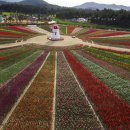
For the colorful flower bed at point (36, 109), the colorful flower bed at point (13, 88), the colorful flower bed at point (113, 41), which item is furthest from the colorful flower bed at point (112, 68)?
the colorful flower bed at point (113, 41)

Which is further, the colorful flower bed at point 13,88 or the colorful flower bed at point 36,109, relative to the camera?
the colorful flower bed at point 13,88

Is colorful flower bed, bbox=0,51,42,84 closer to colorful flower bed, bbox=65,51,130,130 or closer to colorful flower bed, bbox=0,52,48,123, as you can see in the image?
colorful flower bed, bbox=0,52,48,123

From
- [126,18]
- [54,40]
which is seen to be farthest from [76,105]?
[126,18]

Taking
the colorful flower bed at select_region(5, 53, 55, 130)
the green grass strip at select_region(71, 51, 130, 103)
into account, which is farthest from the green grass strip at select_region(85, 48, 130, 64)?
the colorful flower bed at select_region(5, 53, 55, 130)

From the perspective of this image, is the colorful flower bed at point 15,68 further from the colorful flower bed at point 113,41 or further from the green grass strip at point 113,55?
the colorful flower bed at point 113,41

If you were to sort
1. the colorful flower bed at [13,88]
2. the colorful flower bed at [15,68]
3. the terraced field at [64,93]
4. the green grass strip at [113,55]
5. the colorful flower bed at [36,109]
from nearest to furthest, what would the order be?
the colorful flower bed at [36,109] < the terraced field at [64,93] < the colorful flower bed at [13,88] < the colorful flower bed at [15,68] < the green grass strip at [113,55]

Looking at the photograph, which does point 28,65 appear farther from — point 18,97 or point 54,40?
point 54,40

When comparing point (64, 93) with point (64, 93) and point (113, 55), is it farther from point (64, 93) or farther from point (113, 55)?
point (113, 55)
